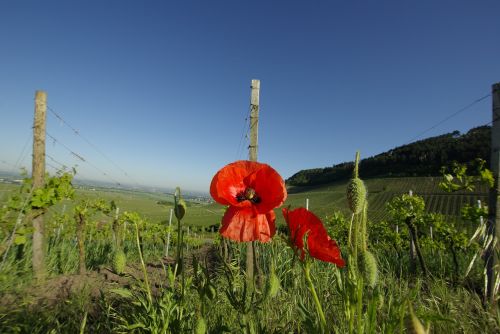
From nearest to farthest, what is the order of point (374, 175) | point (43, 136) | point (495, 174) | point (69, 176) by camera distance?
1. point (495, 174)
2. point (43, 136)
3. point (69, 176)
4. point (374, 175)

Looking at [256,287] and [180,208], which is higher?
[180,208]

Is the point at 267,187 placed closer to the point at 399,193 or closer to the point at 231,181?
the point at 231,181

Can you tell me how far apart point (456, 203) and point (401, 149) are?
1419 inches

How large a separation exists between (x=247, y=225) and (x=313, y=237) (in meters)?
0.19

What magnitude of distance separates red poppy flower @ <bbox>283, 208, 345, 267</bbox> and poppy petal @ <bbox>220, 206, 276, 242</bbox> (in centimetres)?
10

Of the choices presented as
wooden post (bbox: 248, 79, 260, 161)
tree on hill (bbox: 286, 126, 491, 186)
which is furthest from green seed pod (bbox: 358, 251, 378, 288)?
tree on hill (bbox: 286, 126, 491, 186)

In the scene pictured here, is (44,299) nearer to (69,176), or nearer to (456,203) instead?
(69,176)

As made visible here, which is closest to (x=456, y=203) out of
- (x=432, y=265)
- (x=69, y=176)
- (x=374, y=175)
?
(x=374, y=175)

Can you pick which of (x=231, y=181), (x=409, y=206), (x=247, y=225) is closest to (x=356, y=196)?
(x=247, y=225)

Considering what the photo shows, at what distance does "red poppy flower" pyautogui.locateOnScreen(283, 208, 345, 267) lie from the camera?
760 millimetres

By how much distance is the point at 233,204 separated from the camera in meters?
0.89

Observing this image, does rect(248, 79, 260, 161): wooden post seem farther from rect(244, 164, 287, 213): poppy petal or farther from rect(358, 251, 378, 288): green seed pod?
rect(358, 251, 378, 288): green seed pod

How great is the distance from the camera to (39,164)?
4770mm

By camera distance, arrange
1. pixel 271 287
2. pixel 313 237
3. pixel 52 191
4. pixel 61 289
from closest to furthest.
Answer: pixel 313 237
pixel 271 287
pixel 61 289
pixel 52 191
